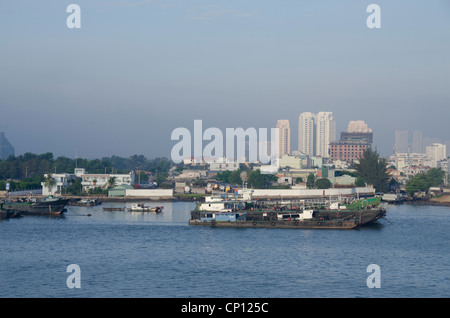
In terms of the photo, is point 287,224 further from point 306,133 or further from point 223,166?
point 306,133

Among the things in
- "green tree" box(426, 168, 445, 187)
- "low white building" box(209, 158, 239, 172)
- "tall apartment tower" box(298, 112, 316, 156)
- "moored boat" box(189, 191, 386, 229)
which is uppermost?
"tall apartment tower" box(298, 112, 316, 156)

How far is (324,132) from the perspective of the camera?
7262 cm

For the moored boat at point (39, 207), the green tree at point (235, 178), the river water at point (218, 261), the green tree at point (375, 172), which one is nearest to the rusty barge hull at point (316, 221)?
the river water at point (218, 261)

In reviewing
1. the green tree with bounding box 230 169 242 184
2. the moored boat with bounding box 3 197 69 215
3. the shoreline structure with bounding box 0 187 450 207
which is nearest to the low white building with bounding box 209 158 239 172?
the green tree with bounding box 230 169 242 184

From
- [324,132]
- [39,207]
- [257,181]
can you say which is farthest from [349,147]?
[39,207]

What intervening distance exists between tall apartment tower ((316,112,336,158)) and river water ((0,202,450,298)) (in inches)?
2279

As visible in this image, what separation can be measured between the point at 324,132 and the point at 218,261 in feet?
209

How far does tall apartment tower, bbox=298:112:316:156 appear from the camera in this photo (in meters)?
72.6

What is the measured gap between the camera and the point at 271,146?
197 ft

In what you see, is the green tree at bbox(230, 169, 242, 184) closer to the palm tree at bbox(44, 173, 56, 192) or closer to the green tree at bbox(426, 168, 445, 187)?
the palm tree at bbox(44, 173, 56, 192)

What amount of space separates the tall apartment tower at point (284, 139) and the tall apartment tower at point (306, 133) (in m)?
4.75
